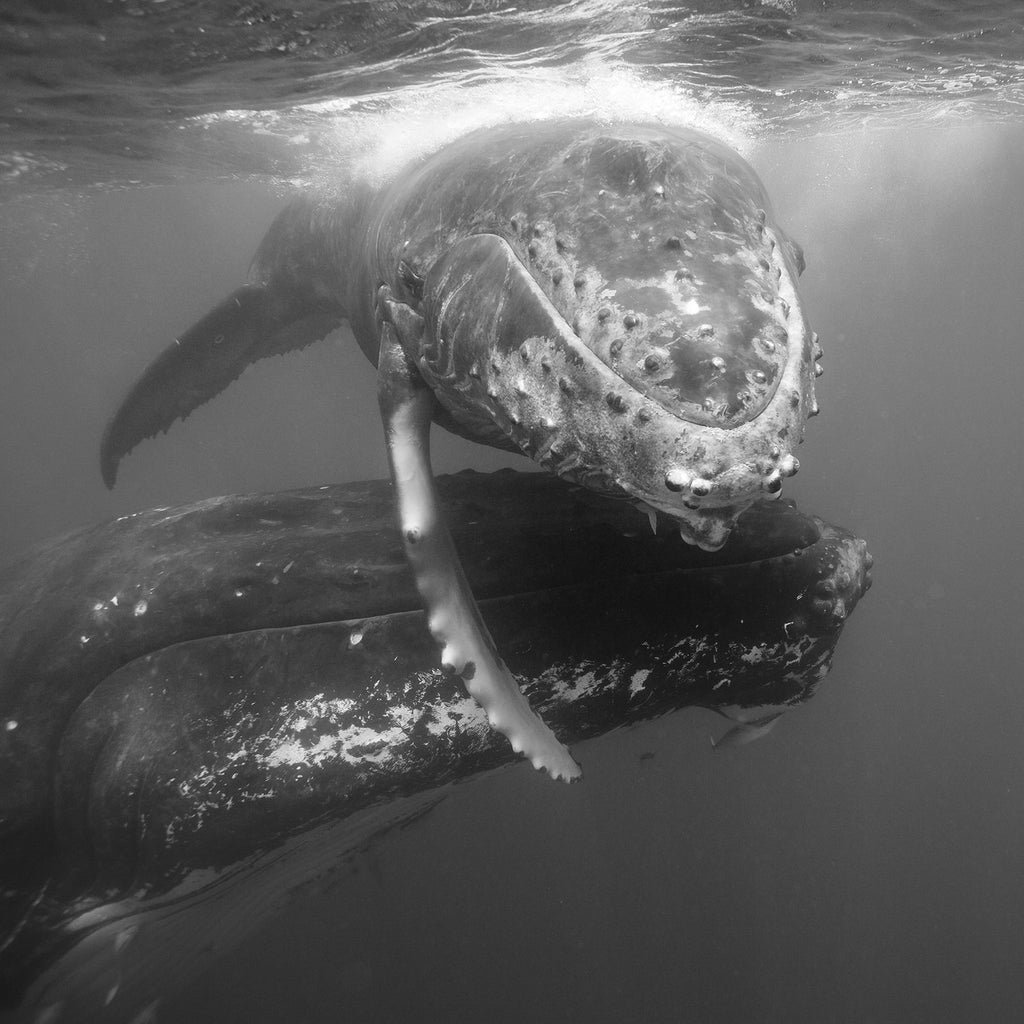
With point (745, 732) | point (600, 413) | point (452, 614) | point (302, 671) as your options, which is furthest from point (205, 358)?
point (600, 413)

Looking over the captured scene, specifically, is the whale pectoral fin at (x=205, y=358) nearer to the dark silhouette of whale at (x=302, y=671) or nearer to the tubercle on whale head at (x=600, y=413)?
the dark silhouette of whale at (x=302, y=671)

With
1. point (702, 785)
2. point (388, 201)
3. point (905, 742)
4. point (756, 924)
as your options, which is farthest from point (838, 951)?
point (388, 201)

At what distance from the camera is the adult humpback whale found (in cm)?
247

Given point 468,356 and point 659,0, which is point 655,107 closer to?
point 659,0

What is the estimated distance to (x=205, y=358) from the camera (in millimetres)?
10531

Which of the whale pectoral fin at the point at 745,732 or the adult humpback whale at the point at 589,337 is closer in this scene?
the adult humpback whale at the point at 589,337

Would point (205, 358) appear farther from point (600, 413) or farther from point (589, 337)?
point (600, 413)

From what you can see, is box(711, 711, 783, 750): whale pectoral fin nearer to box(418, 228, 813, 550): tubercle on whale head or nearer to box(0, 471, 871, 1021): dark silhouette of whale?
box(0, 471, 871, 1021): dark silhouette of whale

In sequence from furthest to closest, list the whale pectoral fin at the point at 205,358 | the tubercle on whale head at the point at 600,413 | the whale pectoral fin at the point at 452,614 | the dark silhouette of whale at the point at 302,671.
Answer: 1. the whale pectoral fin at the point at 205,358
2. the dark silhouette of whale at the point at 302,671
3. the whale pectoral fin at the point at 452,614
4. the tubercle on whale head at the point at 600,413

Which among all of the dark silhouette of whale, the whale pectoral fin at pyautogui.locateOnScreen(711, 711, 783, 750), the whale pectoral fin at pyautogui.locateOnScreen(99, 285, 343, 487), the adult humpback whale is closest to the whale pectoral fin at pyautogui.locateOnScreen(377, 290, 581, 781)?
the adult humpback whale

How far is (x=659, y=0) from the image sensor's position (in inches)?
413

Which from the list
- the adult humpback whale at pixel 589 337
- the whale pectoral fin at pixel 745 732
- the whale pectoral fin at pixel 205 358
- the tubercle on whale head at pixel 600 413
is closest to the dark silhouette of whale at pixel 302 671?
the whale pectoral fin at pixel 745 732

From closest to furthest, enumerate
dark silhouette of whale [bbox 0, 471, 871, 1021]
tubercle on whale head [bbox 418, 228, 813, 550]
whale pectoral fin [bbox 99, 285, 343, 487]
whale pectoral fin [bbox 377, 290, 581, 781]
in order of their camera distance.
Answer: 1. tubercle on whale head [bbox 418, 228, 813, 550]
2. whale pectoral fin [bbox 377, 290, 581, 781]
3. dark silhouette of whale [bbox 0, 471, 871, 1021]
4. whale pectoral fin [bbox 99, 285, 343, 487]

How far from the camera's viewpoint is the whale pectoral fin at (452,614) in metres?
3.20
